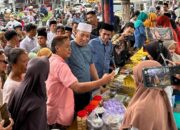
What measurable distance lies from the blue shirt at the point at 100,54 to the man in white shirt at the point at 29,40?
188cm

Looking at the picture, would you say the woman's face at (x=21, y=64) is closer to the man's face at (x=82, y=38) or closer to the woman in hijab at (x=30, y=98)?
the woman in hijab at (x=30, y=98)

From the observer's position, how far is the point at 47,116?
3.63m

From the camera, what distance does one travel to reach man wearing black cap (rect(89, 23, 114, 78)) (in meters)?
5.06

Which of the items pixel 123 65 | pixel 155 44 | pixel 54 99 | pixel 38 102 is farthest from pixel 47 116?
pixel 123 65

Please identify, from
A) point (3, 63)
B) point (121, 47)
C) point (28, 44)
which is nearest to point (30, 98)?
point (3, 63)

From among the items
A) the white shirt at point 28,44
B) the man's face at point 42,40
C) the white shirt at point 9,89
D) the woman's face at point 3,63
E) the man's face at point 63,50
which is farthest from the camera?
the white shirt at point 28,44

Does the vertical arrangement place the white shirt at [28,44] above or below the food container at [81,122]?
above

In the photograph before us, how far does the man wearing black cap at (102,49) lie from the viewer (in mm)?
5059

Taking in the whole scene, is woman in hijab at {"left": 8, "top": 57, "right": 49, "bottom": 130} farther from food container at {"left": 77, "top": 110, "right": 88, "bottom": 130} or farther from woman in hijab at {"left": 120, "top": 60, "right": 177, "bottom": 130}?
woman in hijab at {"left": 120, "top": 60, "right": 177, "bottom": 130}

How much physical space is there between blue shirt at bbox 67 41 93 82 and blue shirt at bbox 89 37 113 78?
723mm

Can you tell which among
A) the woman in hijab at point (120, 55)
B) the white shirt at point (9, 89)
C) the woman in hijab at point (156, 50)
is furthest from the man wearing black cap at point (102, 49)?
the white shirt at point (9, 89)

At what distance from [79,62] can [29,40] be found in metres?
2.71

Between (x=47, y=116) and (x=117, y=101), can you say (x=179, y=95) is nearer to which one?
(x=117, y=101)

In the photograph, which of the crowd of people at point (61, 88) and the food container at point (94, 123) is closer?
the crowd of people at point (61, 88)
